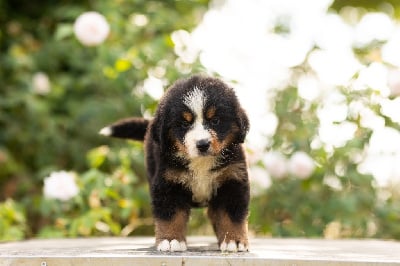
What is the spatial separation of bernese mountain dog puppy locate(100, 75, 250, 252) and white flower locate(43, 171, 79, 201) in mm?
1846

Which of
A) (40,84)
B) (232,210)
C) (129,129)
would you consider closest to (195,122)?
(232,210)

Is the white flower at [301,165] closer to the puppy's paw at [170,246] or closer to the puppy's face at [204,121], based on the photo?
the puppy's face at [204,121]

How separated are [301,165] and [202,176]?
90.9 inches

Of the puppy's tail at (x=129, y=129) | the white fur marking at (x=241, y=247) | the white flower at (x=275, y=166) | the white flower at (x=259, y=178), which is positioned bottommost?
the white fur marking at (x=241, y=247)

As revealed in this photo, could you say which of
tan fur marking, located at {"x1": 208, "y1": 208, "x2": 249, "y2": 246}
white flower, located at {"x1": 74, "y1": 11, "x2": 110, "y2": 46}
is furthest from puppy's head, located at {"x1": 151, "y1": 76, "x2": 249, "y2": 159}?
white flower, located at {"x1": 74, "y1": 11, "x2": 110, "y2": 46}

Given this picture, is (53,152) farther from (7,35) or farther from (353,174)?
(353,174)

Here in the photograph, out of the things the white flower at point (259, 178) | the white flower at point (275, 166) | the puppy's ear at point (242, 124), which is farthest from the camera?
the white flower at point (275, 166)

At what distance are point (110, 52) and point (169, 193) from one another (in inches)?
108

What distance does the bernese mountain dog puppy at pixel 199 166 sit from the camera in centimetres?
391

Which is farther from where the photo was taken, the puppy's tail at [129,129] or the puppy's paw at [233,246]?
the puppy's tail at [129,129]

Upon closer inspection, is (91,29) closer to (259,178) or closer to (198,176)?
(259,178)

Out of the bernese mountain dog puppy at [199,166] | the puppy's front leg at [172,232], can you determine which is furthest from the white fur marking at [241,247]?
the puppy's front leg at [172,232]

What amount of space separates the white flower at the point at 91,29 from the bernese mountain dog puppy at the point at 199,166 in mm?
2506

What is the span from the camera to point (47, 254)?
3.72 metres
